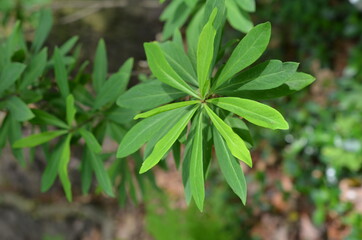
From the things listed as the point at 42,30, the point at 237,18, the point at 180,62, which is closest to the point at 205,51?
the point at 180,62

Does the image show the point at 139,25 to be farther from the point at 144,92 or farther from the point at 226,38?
the point at 144,92

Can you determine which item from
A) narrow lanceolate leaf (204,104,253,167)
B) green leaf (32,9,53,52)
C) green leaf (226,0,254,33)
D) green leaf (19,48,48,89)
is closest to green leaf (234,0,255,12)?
green leaf (226,0,254,33)

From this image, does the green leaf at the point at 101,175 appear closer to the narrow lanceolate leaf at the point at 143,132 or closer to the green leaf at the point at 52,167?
the green leaf at the point at 52,167

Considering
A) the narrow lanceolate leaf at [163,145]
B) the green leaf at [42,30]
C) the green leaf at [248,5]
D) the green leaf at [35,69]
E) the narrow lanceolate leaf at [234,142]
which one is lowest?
the narrow lanceolate leaf at [234,142]

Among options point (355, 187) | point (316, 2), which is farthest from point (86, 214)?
point (316, 2)

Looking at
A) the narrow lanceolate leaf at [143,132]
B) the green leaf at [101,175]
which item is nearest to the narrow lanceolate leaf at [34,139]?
the green leaf at [101,175]

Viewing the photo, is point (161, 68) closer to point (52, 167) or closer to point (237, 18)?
point (237, 18)
